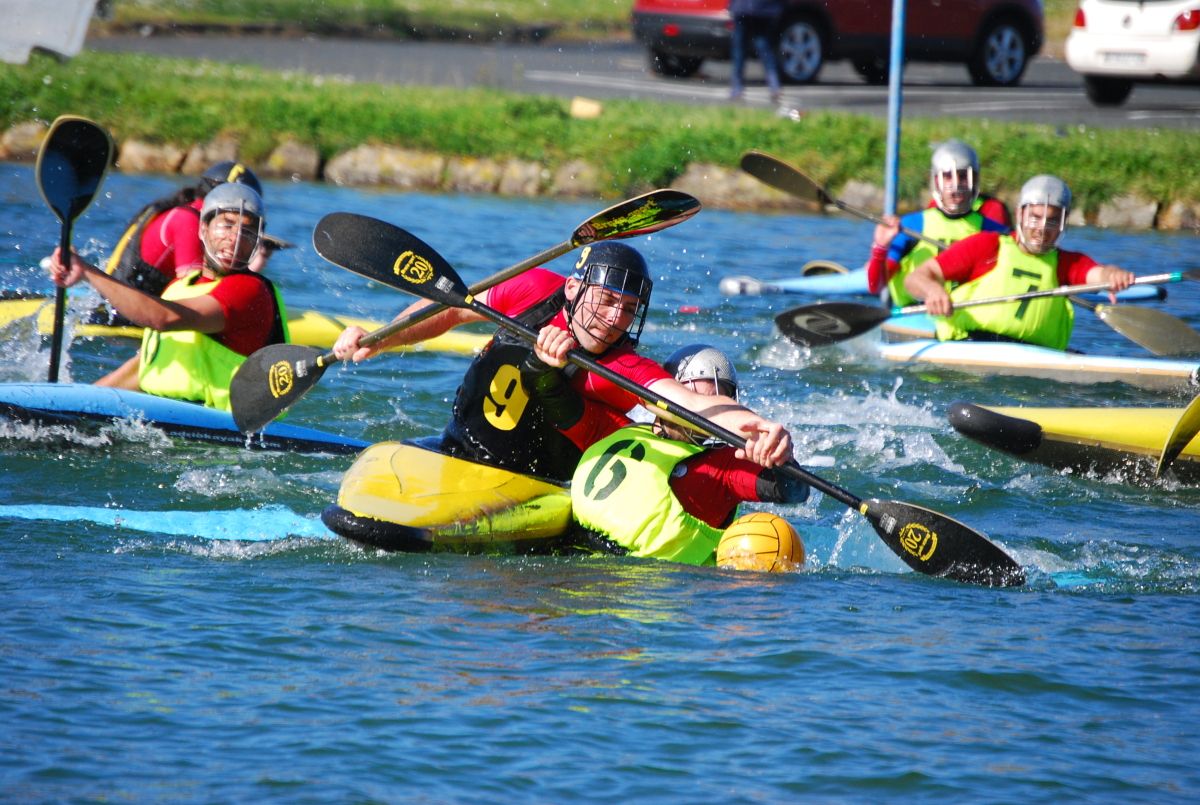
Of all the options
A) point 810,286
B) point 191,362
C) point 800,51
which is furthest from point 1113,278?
point 800,51

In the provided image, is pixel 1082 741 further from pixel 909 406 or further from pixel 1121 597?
pixel 909 406

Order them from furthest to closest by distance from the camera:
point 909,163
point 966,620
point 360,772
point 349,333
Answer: point 909,163
point 349,333
point 966,620
point 360,772

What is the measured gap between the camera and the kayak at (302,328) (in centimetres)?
898

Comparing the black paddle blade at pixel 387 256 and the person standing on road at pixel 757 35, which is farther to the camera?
the person standing on road at pixel 757 35

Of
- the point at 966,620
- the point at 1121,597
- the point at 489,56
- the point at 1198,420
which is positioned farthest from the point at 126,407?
the point at 489,56

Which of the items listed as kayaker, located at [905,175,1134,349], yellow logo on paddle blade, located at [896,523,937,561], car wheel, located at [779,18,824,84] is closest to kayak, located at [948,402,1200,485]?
kayaker, located at [905,175,1134,349]

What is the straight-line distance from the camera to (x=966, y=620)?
5.18 metres

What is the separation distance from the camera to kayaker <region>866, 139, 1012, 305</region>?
9836mm

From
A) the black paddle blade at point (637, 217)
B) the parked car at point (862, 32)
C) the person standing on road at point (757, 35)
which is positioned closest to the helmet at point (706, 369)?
the black paddle blade at point (637, 217)

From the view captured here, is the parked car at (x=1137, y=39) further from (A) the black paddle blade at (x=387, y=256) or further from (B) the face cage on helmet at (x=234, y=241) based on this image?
(A) the black paddle blade at (x=387, y=256)

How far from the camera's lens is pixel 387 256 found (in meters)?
5.73

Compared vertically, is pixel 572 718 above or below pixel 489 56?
below

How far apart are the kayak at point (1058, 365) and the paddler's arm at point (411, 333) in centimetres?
434

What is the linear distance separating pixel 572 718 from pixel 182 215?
180 inches
